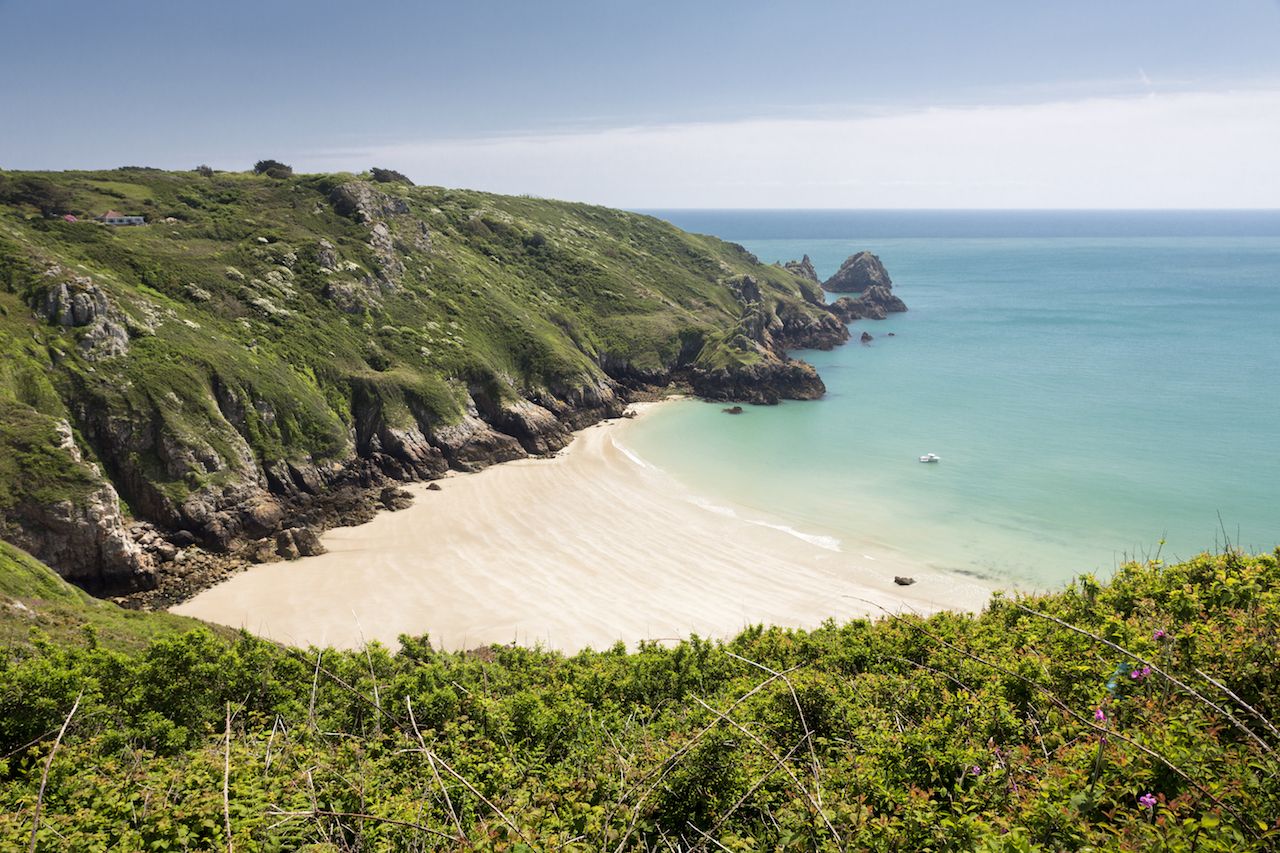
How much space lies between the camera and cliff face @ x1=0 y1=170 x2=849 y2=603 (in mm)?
35875

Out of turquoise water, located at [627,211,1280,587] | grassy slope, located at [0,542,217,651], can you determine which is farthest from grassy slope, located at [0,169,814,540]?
turquoise water, located at [627,211,1280,587]

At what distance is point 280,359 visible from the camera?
50.6m

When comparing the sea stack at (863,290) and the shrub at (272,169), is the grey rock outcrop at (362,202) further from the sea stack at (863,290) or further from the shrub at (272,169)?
the sea stack at (863,290)

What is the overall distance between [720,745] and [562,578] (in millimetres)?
27701

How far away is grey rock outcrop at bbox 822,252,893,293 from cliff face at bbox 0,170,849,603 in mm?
66484

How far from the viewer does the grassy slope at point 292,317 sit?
38.9 m

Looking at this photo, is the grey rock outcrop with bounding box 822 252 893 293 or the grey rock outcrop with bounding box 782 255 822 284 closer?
the grey rock outcrop with bounding box 782 255 822 284

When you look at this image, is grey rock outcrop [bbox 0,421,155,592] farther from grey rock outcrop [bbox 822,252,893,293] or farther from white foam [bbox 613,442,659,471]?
grey rock outcrop [bbox 822,252,893,293]

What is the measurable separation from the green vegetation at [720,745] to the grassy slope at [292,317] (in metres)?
27.9

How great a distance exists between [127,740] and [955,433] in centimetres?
6310

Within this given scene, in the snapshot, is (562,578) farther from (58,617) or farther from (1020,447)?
(1020,447)

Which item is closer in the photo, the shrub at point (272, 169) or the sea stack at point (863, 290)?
the shrub at point (272, 169)

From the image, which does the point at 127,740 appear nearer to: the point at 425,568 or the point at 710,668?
the point at 710,668

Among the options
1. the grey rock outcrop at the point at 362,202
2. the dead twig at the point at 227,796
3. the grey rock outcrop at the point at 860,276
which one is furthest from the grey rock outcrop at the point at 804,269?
the dead twig at the point at 227,796
